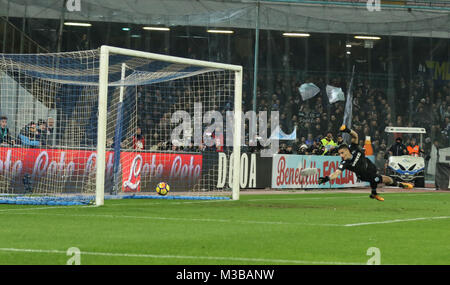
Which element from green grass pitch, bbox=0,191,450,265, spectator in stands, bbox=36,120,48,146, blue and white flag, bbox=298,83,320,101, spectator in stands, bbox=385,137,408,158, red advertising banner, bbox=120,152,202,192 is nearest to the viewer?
green grass pitch, bbox=0,191,450,265

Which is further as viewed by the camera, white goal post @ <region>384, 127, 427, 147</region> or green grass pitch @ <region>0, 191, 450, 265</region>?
white goal post @ <region>384, 127, 427, 147</region>

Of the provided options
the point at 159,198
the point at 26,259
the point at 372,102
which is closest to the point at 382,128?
the point at 372,102

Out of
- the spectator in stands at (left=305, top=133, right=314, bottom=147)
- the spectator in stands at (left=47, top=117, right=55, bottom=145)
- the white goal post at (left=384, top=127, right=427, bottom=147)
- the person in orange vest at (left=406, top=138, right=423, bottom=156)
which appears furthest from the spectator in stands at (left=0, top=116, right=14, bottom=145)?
the person in orange vest at (left=406, top=138, right=423, bottom=156)

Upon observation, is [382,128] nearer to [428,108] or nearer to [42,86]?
[428,108]

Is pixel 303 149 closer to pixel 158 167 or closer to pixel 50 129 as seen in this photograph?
pixel 158 167

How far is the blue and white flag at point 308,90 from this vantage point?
104ft

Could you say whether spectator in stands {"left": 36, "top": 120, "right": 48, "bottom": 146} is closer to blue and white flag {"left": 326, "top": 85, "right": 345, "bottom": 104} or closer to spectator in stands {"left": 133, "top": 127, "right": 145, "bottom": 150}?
spectator in stands {"left": 133, "top": 127, "right": 145, "bottom": 150}

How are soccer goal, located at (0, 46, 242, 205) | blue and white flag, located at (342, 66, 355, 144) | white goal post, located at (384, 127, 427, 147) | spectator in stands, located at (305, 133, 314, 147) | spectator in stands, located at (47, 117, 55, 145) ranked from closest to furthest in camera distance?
1. soccer goal, located at (0, 46, 242, 205)
2. spectator in stands, located at (47, 117, 55, 145)
3. spectator in stands, located at (305, 133, 314, 147)
4. white goal post, located at (384, 127, 427, 147)
5. blue and white flag, located at (342, 66, 355, 144)

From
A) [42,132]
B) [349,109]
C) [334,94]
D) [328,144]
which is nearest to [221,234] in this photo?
[42,132]

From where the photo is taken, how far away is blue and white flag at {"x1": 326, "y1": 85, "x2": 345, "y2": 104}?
32.2 metres

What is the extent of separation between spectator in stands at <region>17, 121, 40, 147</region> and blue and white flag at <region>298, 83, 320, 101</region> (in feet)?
46.1

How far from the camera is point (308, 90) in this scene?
32.0m

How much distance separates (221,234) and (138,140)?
11.7 meters

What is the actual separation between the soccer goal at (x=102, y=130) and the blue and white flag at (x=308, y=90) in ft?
25.0
